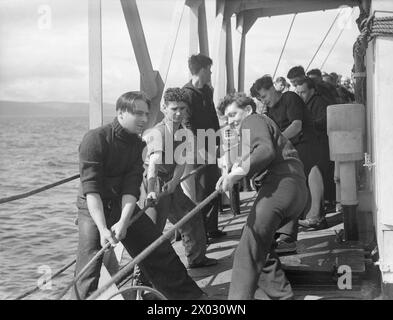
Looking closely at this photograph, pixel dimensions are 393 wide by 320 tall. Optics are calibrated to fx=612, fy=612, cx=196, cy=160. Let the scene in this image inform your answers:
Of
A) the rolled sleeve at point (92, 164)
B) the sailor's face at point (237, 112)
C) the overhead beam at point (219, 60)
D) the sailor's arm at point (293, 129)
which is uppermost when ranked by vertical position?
the overhead beam at point (219, 60)

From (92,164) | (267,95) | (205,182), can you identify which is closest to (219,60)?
(267,95)

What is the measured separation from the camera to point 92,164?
154 inches

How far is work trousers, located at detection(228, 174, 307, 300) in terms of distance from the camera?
391 centimetres

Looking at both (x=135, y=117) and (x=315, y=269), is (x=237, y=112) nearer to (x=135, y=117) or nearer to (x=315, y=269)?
(x=135, y=117)

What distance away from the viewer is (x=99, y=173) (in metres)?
3.95

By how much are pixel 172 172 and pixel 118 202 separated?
110cm

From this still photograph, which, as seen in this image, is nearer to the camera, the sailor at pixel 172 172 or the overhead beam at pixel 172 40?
the sailor at pixel 172 172

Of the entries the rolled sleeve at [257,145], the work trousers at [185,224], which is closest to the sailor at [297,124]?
the work trousers at [185,224]

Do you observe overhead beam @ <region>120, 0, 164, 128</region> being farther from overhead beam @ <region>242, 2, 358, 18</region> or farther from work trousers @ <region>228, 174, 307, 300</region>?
overhead beam @ <region>242, 2, 358, 18</region>

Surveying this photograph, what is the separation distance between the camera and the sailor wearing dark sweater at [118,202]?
3875 mm

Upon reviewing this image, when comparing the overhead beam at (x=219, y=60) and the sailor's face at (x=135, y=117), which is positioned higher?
the overhead beam at (x=219, y=60)

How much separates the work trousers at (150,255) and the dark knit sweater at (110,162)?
0.45ft

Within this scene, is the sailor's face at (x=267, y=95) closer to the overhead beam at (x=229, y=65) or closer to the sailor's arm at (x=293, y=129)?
the sailor's arm at (x=293, y=129)

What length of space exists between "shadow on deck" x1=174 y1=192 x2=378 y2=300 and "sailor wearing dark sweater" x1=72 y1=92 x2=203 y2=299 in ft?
1.37
